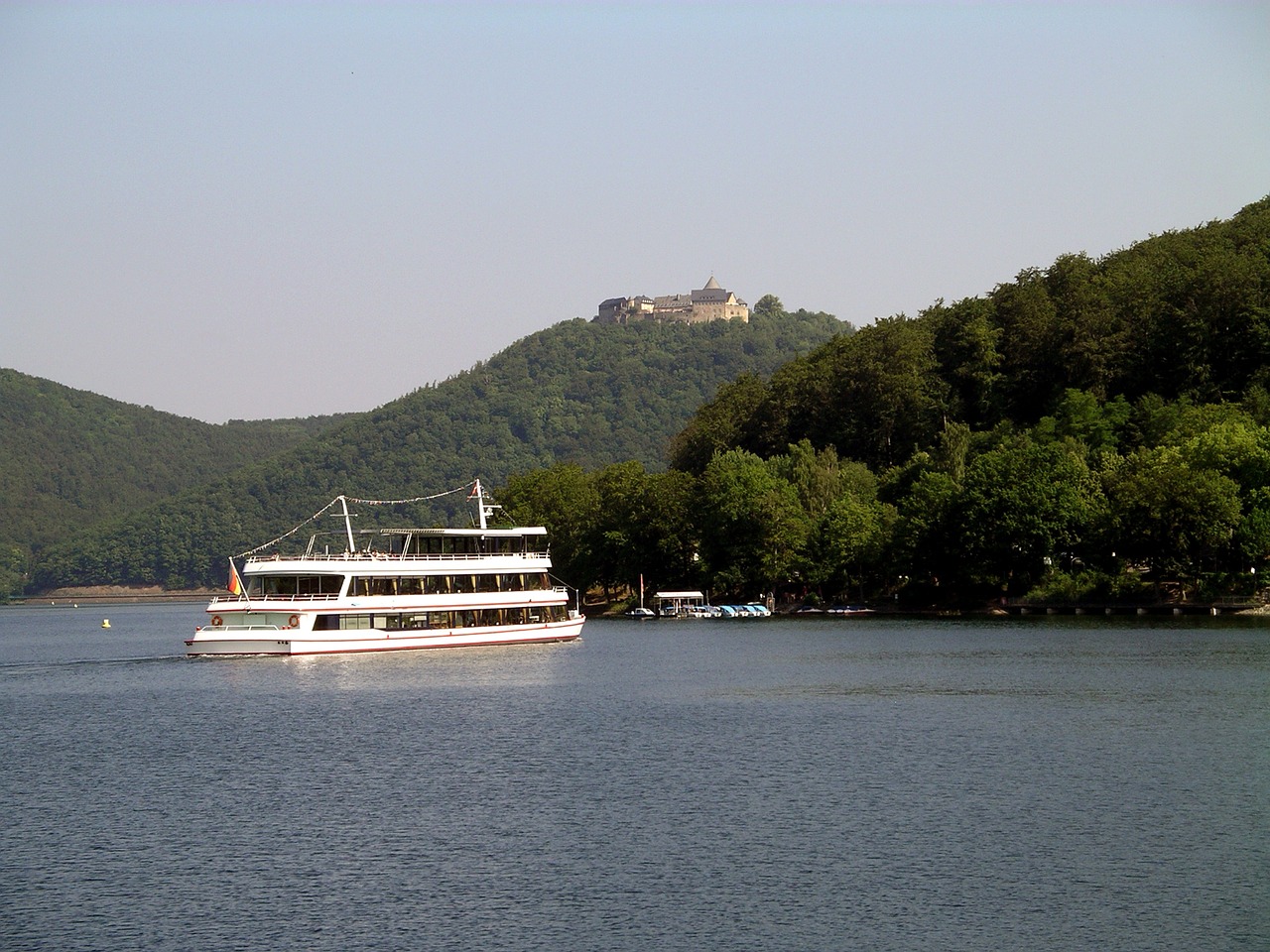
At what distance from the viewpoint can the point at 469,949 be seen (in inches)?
1108

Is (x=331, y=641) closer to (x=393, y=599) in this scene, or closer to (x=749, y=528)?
(x=393, y=599)

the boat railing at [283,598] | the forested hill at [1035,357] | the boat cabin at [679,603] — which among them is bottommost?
the boat cabin at [679,603]

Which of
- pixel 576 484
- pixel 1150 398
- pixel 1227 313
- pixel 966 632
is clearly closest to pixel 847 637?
pixel 966 632

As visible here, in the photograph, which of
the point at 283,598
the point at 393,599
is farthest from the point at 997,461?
the point at 283,598

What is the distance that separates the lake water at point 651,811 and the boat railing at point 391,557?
11.4m

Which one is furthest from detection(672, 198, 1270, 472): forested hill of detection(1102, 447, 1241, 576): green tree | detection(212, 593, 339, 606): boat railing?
detection(212, 593, 339, 606): boat railing

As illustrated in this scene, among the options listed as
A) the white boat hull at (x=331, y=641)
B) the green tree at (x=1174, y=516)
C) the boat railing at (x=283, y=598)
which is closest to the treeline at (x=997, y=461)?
the green tree at (x=1174, y=516)

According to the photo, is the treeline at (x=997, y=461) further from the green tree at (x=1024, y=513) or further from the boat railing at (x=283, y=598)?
the boat railing at (x=283, y=598)

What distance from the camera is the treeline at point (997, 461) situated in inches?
4478

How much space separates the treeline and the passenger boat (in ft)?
131

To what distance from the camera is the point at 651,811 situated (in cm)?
3997

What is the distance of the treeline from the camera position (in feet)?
373

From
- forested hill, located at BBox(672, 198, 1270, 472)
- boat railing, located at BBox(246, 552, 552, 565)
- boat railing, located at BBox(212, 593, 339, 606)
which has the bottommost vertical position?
boat railing, located at BBox(212, 593, 339, 606)

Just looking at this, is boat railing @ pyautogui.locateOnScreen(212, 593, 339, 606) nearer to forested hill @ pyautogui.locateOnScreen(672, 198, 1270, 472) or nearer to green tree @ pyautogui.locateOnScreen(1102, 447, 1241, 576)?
green tree @ pyautogui.locateOnScreen(1102, 447, 1241, 576)
